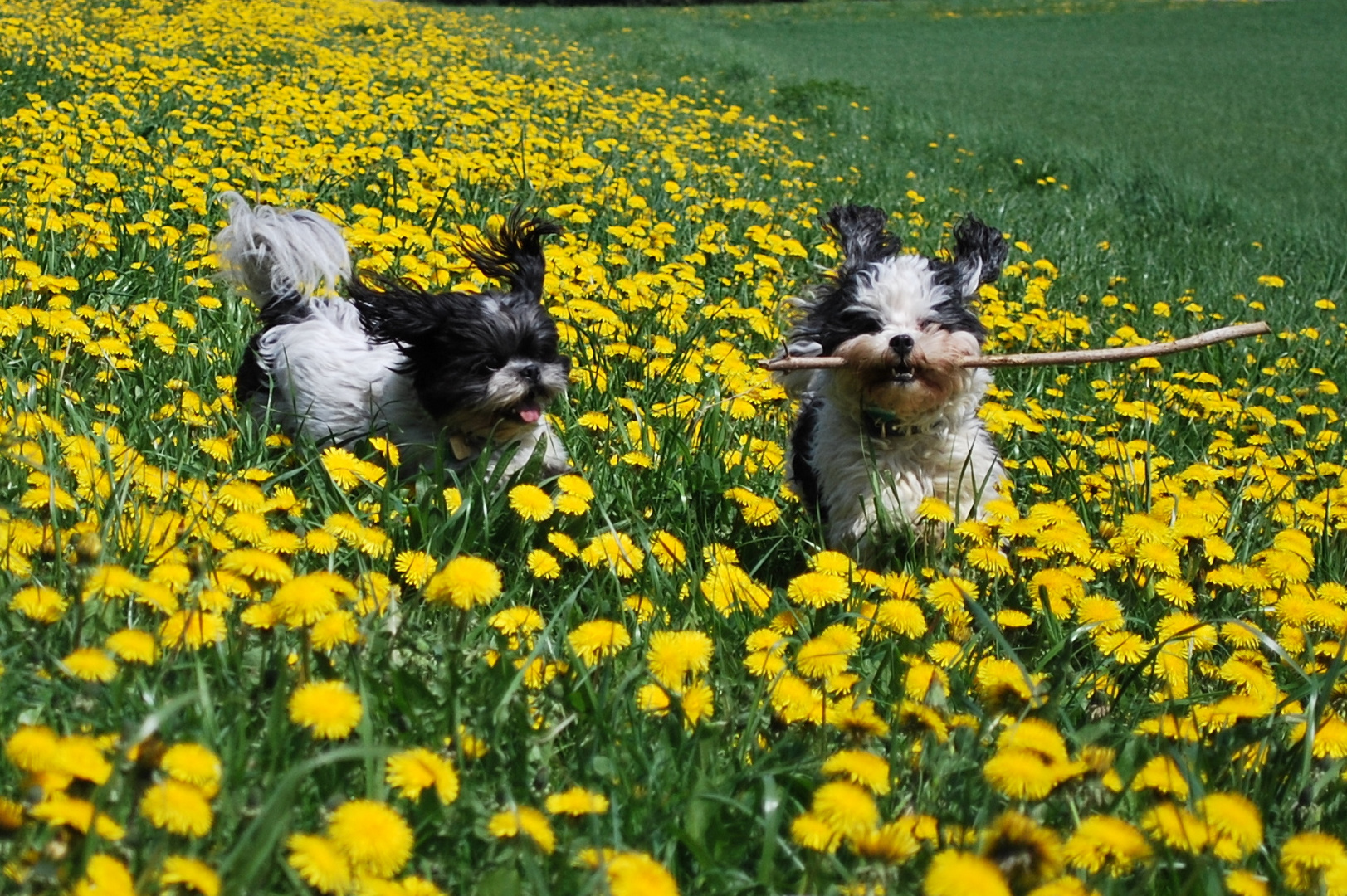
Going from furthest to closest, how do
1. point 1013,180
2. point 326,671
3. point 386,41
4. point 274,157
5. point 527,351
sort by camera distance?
point 386,41 < point 1013,180 < point 274,157 < point 527,351 < point 326,671

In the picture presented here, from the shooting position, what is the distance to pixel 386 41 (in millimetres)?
14734

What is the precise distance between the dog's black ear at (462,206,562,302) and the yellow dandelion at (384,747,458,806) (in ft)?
8.76

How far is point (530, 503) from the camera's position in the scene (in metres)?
2.69

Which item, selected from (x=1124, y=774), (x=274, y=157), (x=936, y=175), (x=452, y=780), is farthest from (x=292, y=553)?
(x=936, y=175)

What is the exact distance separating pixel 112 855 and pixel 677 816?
0.78 meters

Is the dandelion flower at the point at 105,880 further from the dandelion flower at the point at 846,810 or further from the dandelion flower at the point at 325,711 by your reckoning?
the dandelion flower at the point at 846,810

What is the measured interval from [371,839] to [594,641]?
2.62ft

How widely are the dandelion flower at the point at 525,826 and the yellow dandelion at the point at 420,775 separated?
3.1 inches

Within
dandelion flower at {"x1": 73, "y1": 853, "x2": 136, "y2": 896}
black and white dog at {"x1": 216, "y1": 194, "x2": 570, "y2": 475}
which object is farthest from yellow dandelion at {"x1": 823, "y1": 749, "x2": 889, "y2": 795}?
black and white dog at {"x1": 216, "y1": 194, "x2": 570, "y2": 475}

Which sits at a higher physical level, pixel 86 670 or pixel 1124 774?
pixel 86 670

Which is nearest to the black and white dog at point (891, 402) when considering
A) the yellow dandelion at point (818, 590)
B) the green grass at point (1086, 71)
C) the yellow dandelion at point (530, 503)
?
the yellow dandelion at point (818, 590)

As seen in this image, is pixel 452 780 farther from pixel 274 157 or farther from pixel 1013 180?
pixel 1013 180

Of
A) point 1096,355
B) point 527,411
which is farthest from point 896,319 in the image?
point 527,411

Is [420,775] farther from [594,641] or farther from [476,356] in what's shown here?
[476,356]
